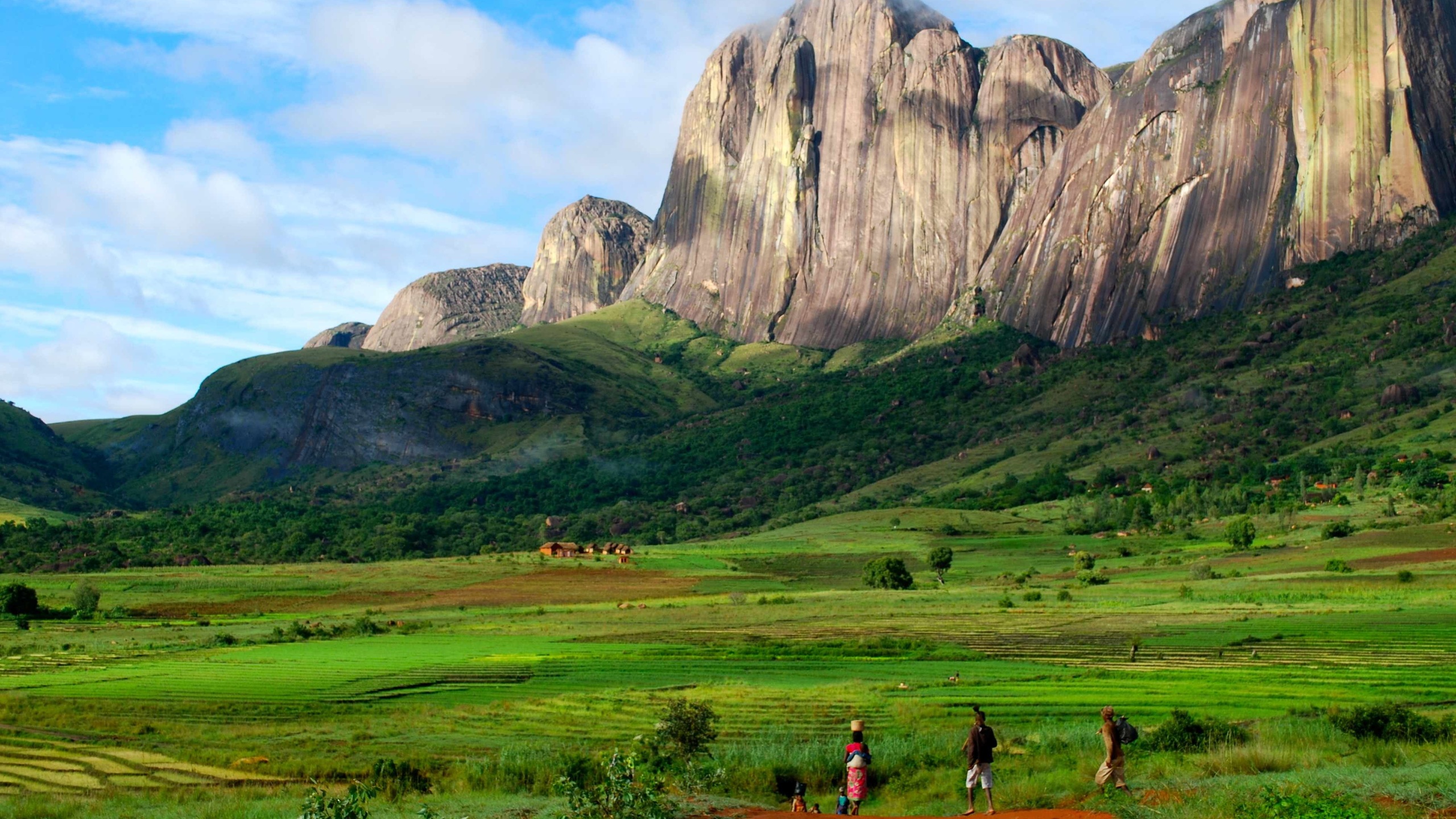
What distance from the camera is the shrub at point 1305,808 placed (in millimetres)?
17625

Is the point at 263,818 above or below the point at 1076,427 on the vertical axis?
below

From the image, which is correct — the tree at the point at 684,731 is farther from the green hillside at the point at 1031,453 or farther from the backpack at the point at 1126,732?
the green hillside at the point at 1031,453

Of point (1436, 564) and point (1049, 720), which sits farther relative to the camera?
point (1436, 564)

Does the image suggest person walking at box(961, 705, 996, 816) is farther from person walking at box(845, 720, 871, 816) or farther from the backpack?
the backpack

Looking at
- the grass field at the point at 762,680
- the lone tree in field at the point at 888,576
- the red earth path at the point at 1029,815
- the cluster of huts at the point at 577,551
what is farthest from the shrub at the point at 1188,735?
the cluster of huts at the point at 577,551

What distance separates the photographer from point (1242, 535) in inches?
3629

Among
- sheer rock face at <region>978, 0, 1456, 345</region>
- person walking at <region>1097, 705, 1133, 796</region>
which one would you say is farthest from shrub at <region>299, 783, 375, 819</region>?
sheer rock face at <region>978, 0, 1456, 345</region>

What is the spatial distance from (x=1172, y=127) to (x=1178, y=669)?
6206 inches

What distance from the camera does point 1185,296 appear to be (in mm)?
174875

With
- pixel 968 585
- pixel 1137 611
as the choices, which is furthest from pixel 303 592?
pixel 1137 611

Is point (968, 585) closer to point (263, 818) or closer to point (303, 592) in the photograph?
point (303, 592)

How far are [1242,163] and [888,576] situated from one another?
112m

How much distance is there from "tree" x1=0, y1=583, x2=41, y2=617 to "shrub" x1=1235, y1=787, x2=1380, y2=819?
74536 mm

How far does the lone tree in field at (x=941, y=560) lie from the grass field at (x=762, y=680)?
1.25 meters
